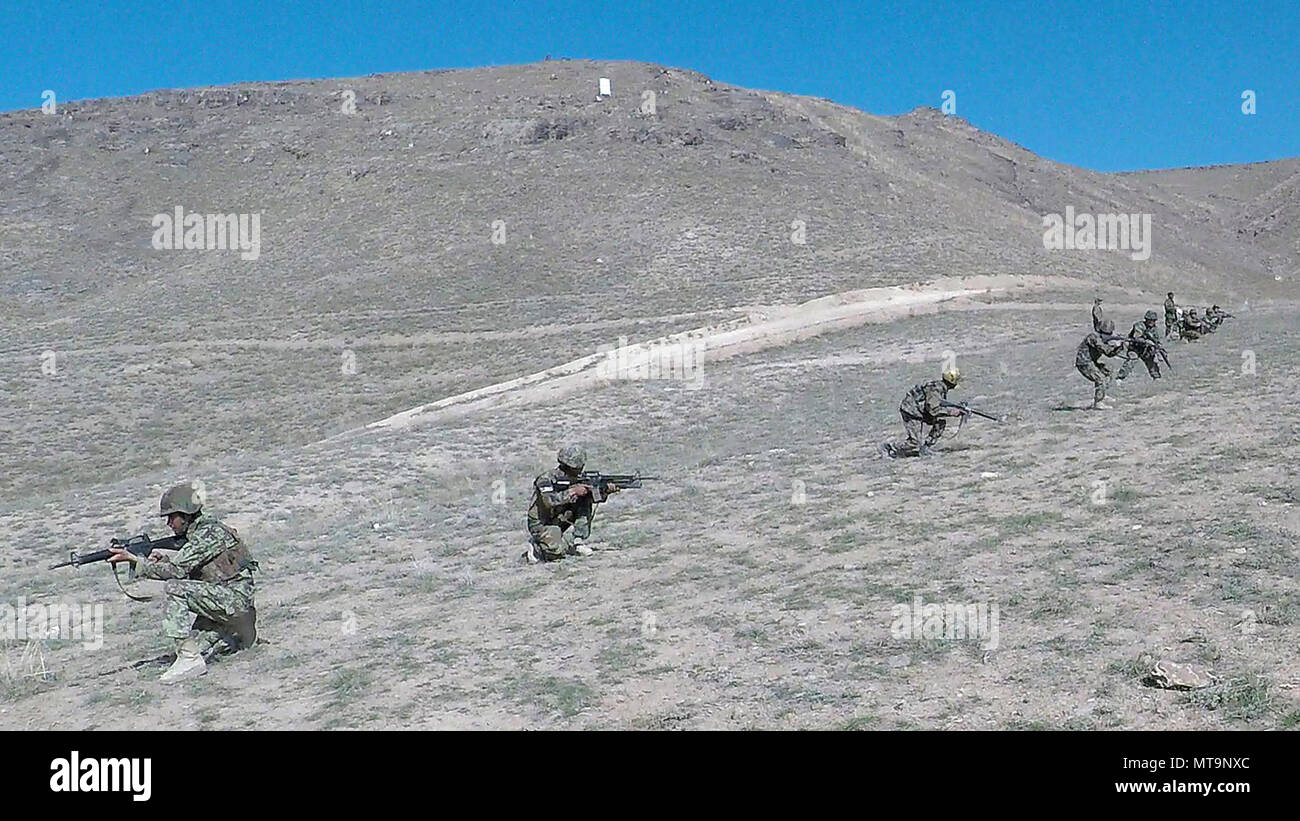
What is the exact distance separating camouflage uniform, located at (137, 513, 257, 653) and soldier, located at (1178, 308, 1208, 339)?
2419 cm

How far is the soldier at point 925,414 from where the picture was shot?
52.8ft

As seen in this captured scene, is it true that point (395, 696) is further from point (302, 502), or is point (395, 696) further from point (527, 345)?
point (527, 345)

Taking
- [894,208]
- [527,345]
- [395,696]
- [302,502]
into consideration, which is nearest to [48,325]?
[527,345]

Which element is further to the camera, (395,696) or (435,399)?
(435,399)

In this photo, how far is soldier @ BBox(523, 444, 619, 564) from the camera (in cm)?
1233

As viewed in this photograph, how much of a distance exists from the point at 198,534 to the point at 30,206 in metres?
69.8

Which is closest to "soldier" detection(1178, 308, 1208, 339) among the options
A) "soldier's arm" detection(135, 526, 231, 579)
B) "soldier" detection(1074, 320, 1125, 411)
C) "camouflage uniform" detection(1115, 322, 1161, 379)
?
"camouflage uniform" detection(1115, 322, 1161, 379)

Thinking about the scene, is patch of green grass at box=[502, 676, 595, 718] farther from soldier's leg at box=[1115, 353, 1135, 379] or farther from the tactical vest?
soldier's leg at box=[1115, 353, 1135, 379]

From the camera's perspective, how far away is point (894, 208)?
61.3 meters

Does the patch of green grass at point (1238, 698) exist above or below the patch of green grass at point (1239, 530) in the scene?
below

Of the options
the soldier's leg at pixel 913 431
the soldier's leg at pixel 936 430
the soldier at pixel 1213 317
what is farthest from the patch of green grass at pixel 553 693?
the soldier at pixel 1213 317

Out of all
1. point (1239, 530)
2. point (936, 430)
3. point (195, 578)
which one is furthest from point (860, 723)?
point (936, 430)

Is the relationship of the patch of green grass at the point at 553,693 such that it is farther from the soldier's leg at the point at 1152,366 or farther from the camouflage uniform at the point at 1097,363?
the soldier's leg at the point at 1152,366
